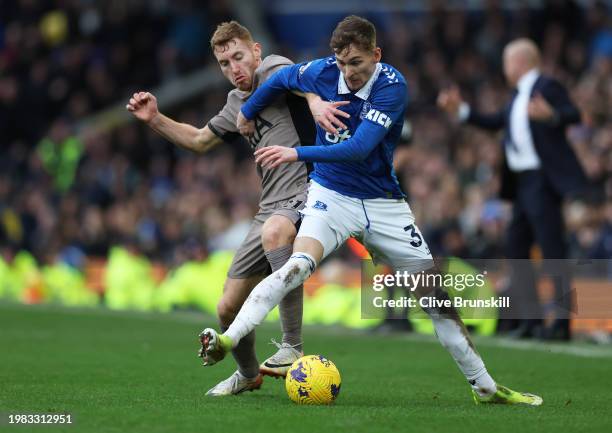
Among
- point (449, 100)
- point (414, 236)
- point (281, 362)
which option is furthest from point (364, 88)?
point (449, 100)

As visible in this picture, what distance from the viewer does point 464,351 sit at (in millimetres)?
7113

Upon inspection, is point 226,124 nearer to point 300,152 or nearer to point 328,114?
point 328,114

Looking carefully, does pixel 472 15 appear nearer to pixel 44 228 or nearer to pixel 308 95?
pixel 44 228

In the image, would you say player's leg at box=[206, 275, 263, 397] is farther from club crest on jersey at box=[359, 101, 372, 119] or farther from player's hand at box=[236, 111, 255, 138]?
club crest on jersey at box=[359, 101, 372, 119]

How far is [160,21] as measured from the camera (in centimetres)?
2508

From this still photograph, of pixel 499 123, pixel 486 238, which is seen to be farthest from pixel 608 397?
pixel 486 238

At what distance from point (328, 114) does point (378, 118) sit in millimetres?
279

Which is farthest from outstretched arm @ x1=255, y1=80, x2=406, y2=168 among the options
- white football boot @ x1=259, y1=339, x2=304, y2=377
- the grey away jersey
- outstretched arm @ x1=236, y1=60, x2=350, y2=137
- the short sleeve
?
white football boot @ x1=259, y1=339, x2=304, y2=377

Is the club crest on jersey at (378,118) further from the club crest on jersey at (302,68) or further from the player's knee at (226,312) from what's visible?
the player's knee at (226,312)

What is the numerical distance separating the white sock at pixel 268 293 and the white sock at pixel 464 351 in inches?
34.2

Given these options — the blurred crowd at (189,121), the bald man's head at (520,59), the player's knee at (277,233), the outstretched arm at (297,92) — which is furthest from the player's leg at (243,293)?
the bald man's head at (520,59)

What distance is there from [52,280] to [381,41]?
673 centimetres

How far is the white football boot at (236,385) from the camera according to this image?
7.67m

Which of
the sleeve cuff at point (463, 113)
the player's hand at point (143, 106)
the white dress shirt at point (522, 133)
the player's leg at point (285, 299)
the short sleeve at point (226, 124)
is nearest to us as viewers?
the player's leg at point (285, 299)
